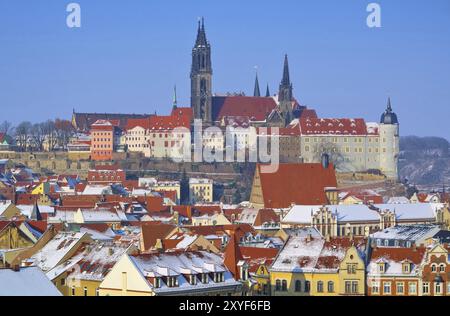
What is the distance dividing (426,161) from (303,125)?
733 inches

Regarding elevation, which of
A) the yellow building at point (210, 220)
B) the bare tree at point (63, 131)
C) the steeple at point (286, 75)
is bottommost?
the yellow building at point (210, 220)

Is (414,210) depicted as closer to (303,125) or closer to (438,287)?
(438,287)

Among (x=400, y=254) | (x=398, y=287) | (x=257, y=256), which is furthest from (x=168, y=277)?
(x=257, y=256)

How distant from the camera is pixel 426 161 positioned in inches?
3531

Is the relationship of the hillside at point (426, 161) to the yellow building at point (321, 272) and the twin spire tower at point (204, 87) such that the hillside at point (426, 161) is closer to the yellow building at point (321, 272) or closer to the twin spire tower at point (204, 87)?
the twin spire tower at point (204, 87)

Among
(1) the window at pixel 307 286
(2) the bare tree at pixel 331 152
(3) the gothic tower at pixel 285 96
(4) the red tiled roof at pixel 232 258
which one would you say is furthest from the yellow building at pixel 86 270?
(3) the gothic tower at pixel 285 96

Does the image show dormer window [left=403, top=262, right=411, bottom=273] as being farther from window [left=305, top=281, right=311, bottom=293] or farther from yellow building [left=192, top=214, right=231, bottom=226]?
yellow building [left=192, top=214, right=231, bottom=226]

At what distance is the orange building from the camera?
2906 inches

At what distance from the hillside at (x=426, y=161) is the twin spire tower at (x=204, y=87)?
10678mm

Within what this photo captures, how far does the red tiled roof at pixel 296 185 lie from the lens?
152 ft

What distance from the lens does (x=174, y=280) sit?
15.7 m

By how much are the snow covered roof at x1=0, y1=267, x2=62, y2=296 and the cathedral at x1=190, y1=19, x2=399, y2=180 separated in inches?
2349

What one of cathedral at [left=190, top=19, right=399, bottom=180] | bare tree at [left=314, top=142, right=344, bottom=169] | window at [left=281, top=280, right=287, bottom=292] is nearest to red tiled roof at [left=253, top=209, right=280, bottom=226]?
window at [left=281, top=280, right=287, bottom=292]
